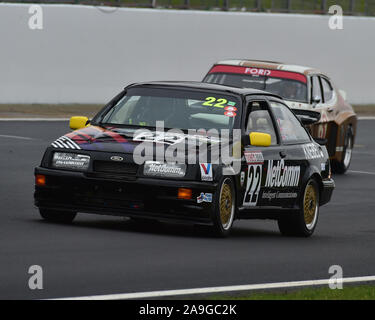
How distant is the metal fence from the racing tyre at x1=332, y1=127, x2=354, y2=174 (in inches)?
461

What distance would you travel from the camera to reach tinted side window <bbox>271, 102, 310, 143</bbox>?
13.1m

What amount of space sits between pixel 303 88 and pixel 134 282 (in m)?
11.7

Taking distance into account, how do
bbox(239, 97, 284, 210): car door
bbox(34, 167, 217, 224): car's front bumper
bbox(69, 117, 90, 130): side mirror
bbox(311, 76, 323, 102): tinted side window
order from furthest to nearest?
bbox(311, 76, 323, 102): tinted side window → bbox(69, 117, 90, 130): side mirror → bbox(239, 97, 284, 210): car door → bbox(34, 167, 217, 224): car's front bumper

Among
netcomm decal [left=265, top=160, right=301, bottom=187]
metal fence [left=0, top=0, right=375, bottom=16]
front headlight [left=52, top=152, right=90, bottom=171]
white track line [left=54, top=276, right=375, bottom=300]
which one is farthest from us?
metal fence [left=0, top=0, right=375, bottom=16]

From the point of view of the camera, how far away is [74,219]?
12500 mm

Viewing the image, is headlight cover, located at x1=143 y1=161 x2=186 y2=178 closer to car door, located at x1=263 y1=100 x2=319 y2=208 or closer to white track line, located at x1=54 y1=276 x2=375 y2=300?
car door, located at x1=263 y1=100 x2=319 y2=208

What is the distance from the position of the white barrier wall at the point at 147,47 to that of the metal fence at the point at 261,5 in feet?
1.07

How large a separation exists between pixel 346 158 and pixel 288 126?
26.9 ft

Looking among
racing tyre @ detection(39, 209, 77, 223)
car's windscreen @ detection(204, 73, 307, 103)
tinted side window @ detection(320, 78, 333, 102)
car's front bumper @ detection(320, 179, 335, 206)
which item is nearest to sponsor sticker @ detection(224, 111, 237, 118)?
car's front bumper @ detection(320, 179, 335, 206)

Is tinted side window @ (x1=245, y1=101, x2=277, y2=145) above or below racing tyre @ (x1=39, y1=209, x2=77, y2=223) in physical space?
above

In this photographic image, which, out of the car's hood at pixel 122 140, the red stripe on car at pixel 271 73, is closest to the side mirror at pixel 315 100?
the red stripe on car at pixel 271 73

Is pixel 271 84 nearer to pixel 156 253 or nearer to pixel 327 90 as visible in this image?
pixel 327 90

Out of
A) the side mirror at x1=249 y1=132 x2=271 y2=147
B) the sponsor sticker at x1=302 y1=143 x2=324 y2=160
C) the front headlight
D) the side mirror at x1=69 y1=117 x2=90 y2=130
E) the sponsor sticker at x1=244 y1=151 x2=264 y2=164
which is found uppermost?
the side mirror at x1=69 y1=117 x2=90 y2=130

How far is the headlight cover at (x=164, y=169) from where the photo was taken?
11.3 metres
